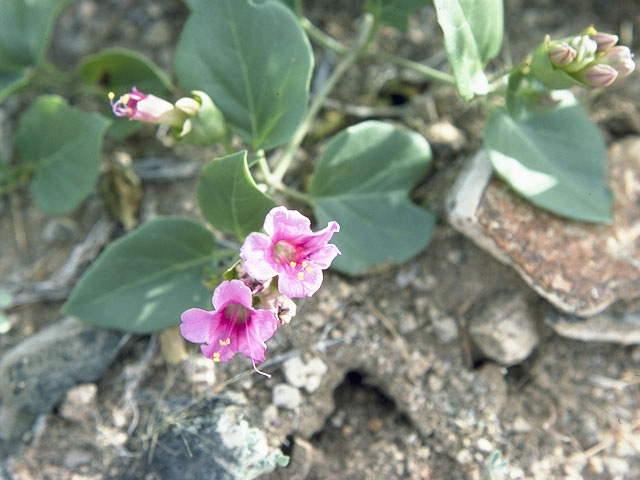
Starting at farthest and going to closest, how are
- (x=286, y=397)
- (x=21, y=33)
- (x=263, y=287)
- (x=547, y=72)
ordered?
(x=21, y=33)
(x=286, y=397)
(x=547, y=72)
(x=263, y=287)

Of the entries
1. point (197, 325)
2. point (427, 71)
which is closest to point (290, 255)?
point (197, 325)

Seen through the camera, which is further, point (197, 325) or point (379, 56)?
point (379, 56)

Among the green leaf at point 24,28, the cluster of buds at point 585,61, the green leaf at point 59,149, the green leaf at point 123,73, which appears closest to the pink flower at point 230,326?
the green leaf at point 59,149

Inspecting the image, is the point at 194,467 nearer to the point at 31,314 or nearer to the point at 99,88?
the point at 31,314

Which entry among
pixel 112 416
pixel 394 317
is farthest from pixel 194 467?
pixel 394 317

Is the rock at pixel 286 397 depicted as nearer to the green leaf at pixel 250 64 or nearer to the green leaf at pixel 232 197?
the green leaf at pixel 232 197

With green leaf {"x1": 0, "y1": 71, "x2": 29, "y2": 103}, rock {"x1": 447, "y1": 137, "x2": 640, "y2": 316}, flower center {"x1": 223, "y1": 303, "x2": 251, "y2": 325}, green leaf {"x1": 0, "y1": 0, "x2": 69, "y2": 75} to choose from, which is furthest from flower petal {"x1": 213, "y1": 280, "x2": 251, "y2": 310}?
green leaf {"x1": 0, "y1": 0, "x2": 69, "y2": 75}

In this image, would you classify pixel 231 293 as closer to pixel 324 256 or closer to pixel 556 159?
pixel 324 256
